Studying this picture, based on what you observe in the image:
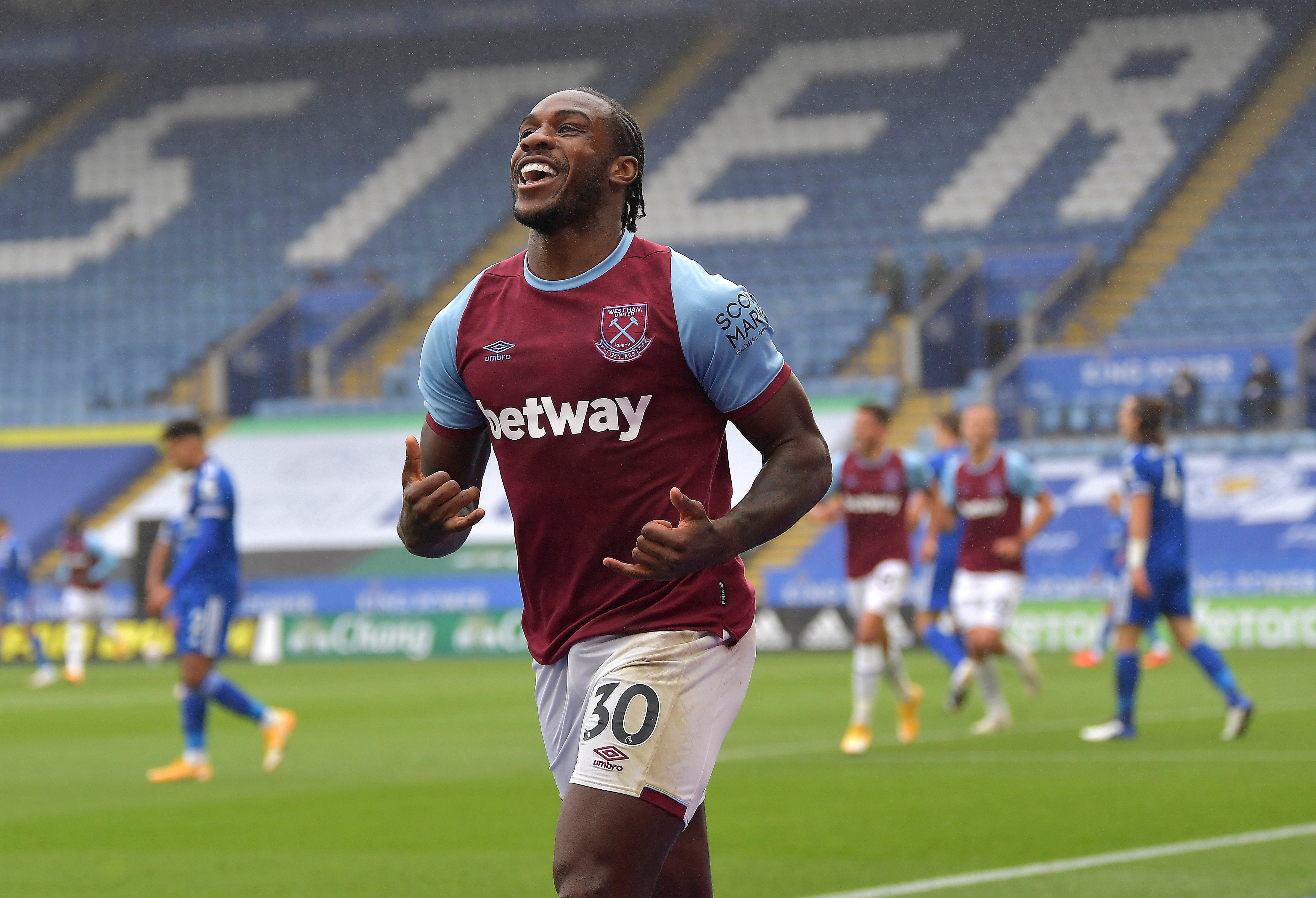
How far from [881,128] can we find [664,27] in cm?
607

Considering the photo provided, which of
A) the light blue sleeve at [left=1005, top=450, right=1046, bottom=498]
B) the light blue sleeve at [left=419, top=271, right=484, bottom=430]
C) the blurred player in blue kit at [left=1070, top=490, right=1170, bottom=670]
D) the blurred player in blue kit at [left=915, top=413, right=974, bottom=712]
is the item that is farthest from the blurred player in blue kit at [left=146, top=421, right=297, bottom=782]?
the blurred player in blue kit at [left=1070, top=490, right=1170, bottom=670]

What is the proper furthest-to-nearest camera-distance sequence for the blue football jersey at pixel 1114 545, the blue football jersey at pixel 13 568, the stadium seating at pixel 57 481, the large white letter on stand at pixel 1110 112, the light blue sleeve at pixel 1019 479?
the large white letter on stand at pixel 1110 112
the stadium seating at pixel 57 481
the blue football jersey at pixel 13 568
the blue football jersey at pixel 1114 545
the light blue sleeve at pixel 1019 479

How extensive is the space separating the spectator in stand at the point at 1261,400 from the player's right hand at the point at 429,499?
23.2 meters

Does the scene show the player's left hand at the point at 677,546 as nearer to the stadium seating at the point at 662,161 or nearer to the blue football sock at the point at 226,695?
the blue football sock at the point at 226,695

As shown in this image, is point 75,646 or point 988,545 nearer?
point 988,545

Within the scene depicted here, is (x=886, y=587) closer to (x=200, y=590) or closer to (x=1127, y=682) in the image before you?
(x=1127, y=682)

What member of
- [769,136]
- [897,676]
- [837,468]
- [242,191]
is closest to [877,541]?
[897,676]

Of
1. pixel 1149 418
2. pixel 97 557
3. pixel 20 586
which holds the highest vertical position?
pixel 1149 418

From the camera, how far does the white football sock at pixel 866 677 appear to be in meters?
12.2

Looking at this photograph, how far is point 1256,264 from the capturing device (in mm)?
30297

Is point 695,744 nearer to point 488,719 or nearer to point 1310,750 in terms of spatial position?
point 1310,750

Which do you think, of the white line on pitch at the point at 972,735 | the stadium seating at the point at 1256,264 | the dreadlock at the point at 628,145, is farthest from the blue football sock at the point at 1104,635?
the dreadlock at the point at 628,145

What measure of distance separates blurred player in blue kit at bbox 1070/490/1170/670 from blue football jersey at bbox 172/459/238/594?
9.98 meters

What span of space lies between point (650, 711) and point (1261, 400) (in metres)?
23.2
